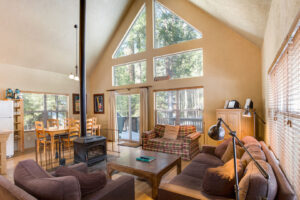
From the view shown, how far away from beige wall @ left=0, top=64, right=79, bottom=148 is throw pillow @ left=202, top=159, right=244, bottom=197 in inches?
246

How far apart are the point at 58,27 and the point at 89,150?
3978mm

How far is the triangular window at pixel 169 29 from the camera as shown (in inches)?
204

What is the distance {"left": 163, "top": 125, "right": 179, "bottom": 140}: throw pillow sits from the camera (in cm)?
477

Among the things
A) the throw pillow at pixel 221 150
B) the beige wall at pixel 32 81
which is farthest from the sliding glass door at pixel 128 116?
the throw pillow at pixel 221 150

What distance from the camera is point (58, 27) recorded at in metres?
5.11

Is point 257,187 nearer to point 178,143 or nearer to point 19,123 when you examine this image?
point 178,143

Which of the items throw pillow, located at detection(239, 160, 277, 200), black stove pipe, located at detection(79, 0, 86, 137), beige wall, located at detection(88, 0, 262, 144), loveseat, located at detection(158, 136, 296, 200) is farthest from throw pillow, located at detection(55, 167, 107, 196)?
→ beige wall, located at detection(88, 0, 262, 144)

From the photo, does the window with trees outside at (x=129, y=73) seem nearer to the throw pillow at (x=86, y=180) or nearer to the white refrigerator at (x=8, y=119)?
the white refrigerator at (x=8, y=119)

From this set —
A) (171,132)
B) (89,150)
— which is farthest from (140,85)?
(89,150)

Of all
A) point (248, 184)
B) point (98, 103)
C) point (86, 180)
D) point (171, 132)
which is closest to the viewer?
point (248, 184)

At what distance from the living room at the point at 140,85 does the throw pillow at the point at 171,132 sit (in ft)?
0.11

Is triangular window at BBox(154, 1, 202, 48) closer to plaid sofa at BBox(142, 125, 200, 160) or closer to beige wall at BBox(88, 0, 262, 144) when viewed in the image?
beige wall at BBox(88, 0, 262, 144)

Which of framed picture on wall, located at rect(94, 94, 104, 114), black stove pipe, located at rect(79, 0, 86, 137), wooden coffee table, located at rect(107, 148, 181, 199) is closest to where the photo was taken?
wooden coffee table, located at rect(107, 148, 181, 199)

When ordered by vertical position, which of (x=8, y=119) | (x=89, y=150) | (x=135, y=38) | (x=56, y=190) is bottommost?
(x=89, y=150)
